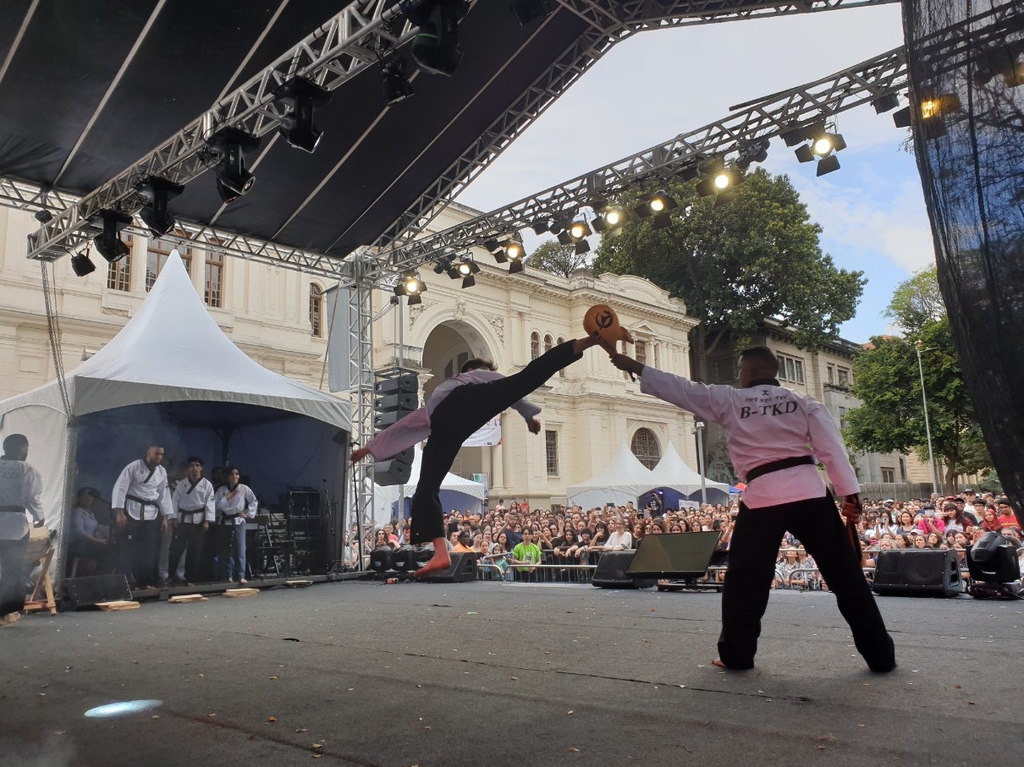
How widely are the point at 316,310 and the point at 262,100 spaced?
48.4ft

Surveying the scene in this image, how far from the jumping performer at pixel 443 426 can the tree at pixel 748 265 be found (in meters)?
28.6

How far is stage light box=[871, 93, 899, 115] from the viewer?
328 inches

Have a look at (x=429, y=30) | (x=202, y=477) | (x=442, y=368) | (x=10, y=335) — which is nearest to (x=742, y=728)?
(x=429, y=30)

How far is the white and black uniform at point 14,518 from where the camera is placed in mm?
7043

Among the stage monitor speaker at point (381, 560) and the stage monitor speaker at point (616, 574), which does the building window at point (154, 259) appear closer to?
the stage monitor speaker at point (381, 560)

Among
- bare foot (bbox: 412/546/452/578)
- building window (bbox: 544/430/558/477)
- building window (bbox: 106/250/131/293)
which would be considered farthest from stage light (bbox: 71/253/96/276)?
building window (bbox: 544/430/558/477)

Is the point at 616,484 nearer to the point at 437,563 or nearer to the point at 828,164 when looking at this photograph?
the point at 828,164

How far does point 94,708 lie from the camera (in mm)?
3441

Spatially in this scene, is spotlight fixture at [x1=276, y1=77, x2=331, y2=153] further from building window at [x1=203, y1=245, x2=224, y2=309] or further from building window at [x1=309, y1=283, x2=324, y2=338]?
building window at [x1=309, y1=283, x2=324, y2=338]

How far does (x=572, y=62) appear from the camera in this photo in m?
9.27

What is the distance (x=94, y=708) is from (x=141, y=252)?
17.8m

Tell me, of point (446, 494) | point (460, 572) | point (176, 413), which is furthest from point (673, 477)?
point (176, 413)

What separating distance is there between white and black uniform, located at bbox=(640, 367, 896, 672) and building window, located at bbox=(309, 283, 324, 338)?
19.0 metres

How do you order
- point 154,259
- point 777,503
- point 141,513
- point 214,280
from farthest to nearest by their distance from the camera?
point 214,280 < point 154,259 < point 141,513 < point 777,503
